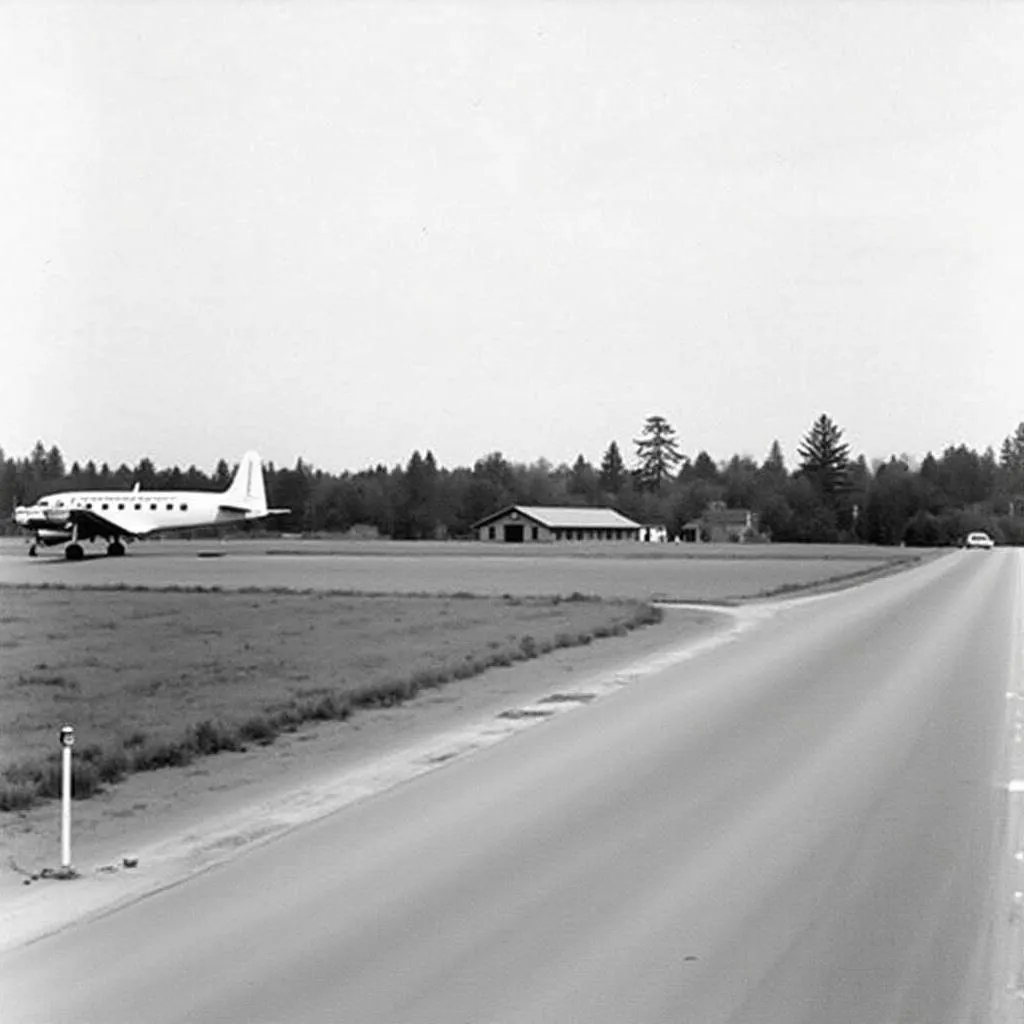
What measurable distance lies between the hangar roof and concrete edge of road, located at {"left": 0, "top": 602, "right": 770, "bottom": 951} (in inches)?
5169

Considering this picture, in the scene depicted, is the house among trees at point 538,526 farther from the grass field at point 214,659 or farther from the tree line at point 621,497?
the grass field at point 214,659

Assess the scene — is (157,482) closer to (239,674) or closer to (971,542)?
(971,542)

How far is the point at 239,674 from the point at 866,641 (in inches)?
439

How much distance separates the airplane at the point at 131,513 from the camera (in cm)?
6812

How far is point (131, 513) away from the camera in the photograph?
74.7 meters

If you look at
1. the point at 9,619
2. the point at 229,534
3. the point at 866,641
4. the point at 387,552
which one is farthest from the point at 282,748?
the point at 229,534

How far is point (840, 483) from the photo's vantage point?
18238cm

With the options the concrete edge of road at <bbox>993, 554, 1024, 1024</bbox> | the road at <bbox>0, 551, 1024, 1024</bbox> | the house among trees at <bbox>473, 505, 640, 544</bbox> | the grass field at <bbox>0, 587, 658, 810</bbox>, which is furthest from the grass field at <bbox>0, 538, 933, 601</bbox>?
the house among trees at <bbox>473, 505, 640, 544</bbox>

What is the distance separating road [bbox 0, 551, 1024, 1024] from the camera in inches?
245

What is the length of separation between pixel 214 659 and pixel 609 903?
16.7 m

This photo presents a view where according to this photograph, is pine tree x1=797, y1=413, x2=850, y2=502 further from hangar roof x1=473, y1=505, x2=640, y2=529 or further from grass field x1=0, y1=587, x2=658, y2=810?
grass field x1=0, y1=587, x2=658, y2=810

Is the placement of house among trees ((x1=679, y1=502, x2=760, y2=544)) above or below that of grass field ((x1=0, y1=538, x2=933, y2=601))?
above

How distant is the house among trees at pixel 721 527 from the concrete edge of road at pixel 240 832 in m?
154

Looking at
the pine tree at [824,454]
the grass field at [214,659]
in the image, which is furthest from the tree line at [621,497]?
the grass field at [214,659]
